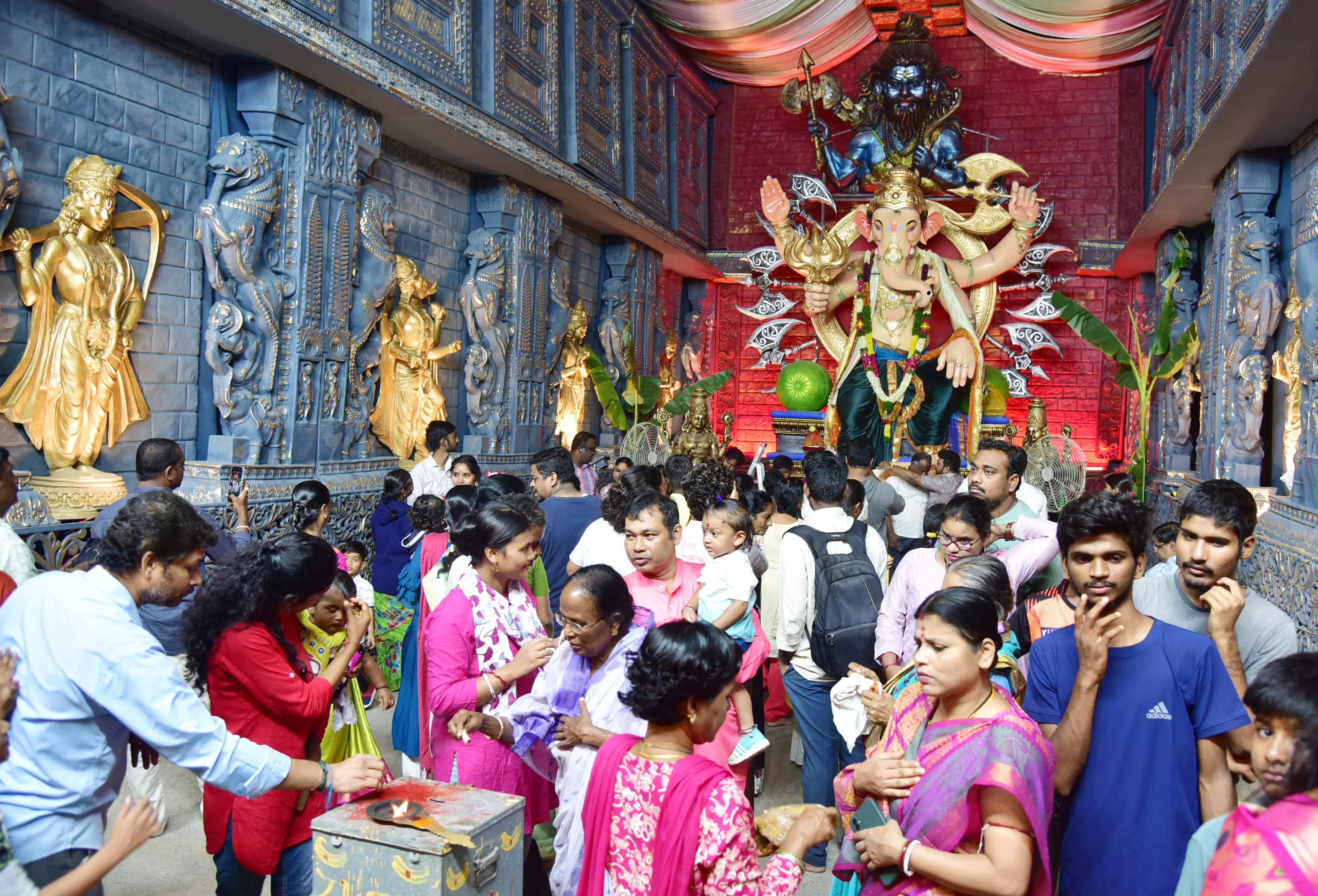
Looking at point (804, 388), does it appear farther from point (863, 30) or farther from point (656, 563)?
point (656, 563)

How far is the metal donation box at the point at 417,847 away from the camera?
2.03 metres

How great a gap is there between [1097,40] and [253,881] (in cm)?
1313

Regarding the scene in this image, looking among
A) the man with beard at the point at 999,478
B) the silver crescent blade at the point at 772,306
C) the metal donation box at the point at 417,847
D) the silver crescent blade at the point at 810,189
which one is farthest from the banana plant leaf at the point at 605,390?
the metal donation box at the point at 417,847

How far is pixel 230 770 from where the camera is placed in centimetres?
203

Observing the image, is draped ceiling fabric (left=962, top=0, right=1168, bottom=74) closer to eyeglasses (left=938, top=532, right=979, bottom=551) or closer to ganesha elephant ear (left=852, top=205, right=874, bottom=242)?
ganesha elephant ear (left=852, top=205, right=874, bottom=242)

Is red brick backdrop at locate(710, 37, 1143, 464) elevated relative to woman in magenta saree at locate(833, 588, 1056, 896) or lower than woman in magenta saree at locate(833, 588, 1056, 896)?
elevated

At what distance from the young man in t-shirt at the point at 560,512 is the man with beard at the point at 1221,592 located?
2.58 meters

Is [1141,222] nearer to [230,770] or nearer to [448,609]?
[448,609]

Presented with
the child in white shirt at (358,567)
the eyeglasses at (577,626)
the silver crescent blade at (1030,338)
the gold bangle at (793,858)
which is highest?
the silver crescent blade at (1030,338)

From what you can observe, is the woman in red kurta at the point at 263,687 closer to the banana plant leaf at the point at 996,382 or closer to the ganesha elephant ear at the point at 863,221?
the ganesha elephant ear at the point at 863,221

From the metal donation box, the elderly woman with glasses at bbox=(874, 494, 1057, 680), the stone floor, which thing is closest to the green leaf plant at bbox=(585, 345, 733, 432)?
the stone floor

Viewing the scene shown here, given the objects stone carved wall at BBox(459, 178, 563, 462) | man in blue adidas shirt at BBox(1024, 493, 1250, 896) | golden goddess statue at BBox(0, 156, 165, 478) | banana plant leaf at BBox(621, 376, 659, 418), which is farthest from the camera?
banana plant leaf at BBox(621, 376, 659, 418)

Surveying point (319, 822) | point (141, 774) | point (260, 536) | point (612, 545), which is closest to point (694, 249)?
point (260, 536)

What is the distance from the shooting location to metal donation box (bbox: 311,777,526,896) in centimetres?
203
